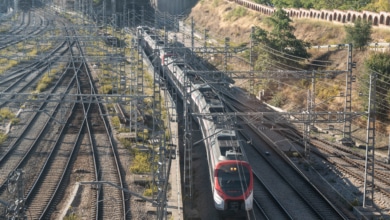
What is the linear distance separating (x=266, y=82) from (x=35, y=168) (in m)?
18.0

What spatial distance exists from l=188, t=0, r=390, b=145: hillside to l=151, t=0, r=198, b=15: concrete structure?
1939mm

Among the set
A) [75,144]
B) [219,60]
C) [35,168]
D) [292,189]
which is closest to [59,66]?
[219,60]

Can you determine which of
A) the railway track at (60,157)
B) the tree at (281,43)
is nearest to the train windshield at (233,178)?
the railway track at (60,157)

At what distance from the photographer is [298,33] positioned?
144 feet

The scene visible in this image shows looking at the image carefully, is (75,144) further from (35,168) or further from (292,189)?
(292,189)

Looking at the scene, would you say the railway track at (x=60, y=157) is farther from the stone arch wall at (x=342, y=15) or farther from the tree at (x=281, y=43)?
the stone arch wall at (x=342, y=15)

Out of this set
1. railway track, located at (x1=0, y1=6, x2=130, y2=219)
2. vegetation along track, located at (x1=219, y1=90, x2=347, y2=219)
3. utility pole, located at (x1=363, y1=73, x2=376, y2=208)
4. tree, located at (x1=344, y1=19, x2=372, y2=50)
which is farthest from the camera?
tree, located at (x1=344, y1=19, x2=372, y2=50)

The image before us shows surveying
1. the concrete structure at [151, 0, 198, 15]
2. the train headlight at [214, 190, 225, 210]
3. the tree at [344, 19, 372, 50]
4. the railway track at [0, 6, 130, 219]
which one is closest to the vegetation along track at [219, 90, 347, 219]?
the train headlight at [214, 190, 225, 210]

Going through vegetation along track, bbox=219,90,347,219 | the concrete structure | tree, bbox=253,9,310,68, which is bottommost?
vegetation along track, bbox=219,90,347,219

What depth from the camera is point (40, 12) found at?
7950 cm

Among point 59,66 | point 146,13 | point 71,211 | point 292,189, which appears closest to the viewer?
point 71,211

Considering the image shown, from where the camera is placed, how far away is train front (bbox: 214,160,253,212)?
52.2ft

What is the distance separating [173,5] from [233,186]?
2244 inches

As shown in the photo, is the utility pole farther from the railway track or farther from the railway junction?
the railway track
